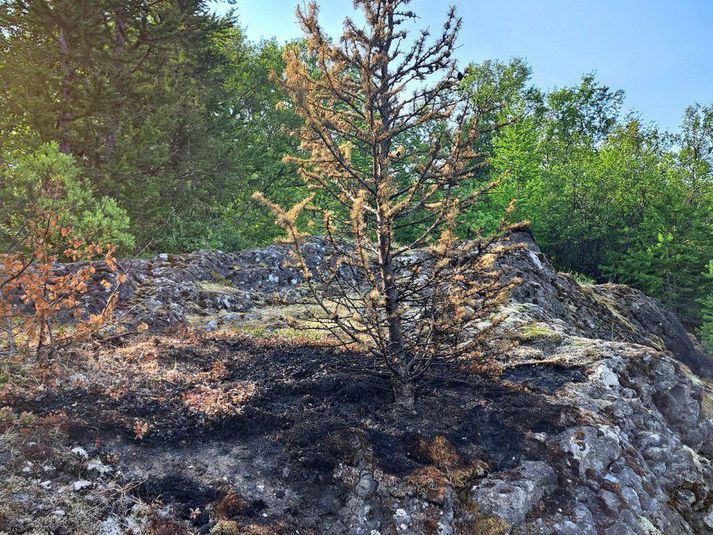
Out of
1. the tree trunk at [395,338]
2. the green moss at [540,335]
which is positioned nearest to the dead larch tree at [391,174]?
the tree trunk at [395,338]

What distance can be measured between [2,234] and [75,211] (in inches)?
61.1

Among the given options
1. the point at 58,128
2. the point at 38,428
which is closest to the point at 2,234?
the point at 58,128

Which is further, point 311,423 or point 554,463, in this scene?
point 311,423

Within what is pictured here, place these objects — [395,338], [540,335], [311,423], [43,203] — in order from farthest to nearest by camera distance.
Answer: [43,203] < [540,335] < [395,338] < [311,423]

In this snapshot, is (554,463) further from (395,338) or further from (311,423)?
(311,423)

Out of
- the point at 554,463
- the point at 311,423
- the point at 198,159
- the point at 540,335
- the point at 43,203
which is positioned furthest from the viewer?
the point at 198,159

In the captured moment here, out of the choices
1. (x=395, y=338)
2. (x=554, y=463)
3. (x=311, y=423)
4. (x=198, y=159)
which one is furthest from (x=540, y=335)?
(x=198, y=159)

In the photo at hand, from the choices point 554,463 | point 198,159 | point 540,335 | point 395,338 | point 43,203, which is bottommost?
point 554,463

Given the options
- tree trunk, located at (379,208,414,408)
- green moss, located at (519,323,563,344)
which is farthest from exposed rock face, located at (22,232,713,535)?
tree trunk, located at (379,208,414,408)

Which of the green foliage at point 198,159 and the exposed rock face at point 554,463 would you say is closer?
the exposed rock face at point 554,463

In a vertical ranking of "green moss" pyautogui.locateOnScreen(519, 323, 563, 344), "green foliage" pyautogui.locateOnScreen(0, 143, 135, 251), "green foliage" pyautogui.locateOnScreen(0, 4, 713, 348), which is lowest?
"green moss" pyautogui.locateOnScreen(519, 323, 563, 344)

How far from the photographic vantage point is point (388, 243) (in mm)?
Result: 3893

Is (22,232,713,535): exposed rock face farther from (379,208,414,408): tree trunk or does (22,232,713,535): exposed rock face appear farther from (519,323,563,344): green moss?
(379,208,414,408): tree trunk

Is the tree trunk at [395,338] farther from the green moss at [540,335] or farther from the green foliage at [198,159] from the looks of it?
the green moss at [540,335]
